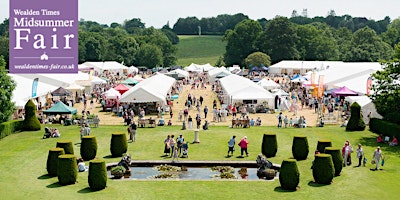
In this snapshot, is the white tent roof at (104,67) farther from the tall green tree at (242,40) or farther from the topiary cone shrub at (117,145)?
the topiary cone shrub at (117,145)

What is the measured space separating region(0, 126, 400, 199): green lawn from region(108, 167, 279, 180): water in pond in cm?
107

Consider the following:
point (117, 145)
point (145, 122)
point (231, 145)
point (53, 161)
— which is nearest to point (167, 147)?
point (117, 145)

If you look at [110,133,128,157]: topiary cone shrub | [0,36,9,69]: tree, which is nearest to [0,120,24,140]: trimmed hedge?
[110,133,128,157]: topiary cone shrub

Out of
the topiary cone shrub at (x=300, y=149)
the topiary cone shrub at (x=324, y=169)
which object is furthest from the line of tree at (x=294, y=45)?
A: the topiary cone shrub at (x=324, y=169)

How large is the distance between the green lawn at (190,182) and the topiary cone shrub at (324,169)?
31cm

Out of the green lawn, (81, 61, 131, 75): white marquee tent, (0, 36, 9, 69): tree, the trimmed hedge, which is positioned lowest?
the green lawn

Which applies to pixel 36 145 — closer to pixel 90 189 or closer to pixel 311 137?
pixel 90 189

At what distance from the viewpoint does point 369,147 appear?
2616 centimetres

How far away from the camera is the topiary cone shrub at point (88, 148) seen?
75.9ft

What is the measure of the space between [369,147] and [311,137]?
3.57 m

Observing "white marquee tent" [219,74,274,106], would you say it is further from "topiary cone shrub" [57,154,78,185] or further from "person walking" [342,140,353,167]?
"topiary cone shrub" [57,154,78,185]

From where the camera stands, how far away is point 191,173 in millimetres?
21641

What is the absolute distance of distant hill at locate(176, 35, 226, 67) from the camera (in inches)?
5384

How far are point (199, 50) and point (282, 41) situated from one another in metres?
48.1
